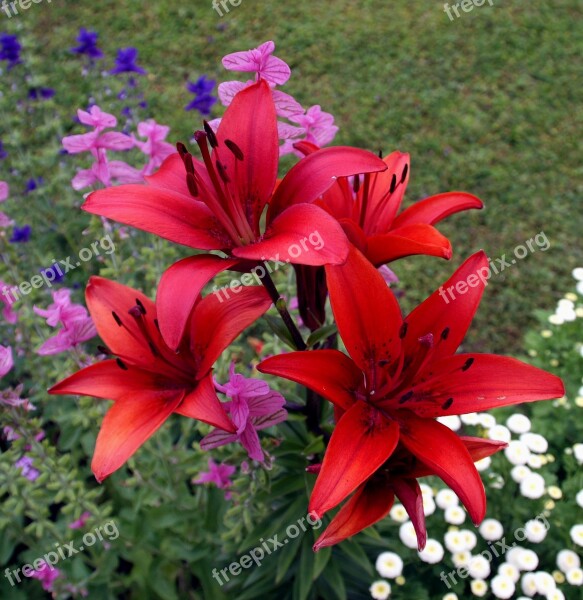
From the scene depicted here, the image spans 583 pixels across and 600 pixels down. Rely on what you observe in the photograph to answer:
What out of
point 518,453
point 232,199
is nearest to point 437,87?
point 518,453

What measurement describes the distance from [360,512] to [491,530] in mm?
1030

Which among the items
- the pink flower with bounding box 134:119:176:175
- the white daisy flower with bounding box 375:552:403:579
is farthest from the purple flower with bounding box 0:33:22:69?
the white daisy flower with bounding box 375:552:403:579

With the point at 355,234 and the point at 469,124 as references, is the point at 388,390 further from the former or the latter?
the point at 469,124

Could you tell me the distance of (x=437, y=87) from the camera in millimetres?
4641

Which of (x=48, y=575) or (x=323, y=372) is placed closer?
(x=323, y=372)

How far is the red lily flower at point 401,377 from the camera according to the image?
1090mm

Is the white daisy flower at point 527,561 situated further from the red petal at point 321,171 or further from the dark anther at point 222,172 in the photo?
the dark anther at point 222,172

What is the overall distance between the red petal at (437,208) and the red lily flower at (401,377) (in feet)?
0.48

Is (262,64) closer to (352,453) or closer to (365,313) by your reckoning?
(365,313)

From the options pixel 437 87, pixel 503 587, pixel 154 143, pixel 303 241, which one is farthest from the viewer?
pixel 437 87

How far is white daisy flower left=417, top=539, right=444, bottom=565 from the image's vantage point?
194 centimetres

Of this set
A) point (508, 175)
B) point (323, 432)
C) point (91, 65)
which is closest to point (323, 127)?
point (323, 432)

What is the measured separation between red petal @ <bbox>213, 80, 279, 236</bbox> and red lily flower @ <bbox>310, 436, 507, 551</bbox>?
55 centimetres

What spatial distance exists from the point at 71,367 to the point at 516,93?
388 cm
